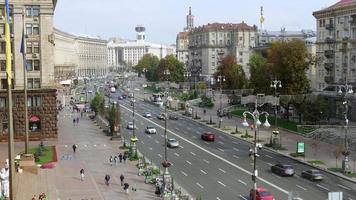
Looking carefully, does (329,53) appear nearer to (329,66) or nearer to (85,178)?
(329,66)

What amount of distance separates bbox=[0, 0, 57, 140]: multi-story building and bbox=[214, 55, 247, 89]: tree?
2323 inches

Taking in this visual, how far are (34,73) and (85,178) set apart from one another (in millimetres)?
32521

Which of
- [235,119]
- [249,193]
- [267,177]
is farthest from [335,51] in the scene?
[249,193]

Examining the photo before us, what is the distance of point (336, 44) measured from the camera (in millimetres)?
99000

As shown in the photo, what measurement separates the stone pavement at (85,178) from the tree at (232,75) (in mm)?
56044

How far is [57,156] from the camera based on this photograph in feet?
220

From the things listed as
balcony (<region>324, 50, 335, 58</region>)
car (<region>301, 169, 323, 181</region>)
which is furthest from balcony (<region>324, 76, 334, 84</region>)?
car (<region>301, 169, 323, 181</region>)

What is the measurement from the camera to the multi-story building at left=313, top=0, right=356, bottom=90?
93.2 m

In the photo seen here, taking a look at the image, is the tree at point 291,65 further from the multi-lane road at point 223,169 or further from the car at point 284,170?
the car at point 284,170

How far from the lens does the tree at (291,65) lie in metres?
92.8

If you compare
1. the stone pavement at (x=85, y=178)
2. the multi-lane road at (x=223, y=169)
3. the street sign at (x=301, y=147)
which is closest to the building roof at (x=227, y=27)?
the multi-lane road at (x=223, y=169)

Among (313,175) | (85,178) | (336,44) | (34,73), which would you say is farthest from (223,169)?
(336,44)

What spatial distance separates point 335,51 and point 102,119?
147ft

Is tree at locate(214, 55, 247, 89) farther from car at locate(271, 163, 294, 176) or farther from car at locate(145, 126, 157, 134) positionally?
car at locate(271, 163, 294, 176)
